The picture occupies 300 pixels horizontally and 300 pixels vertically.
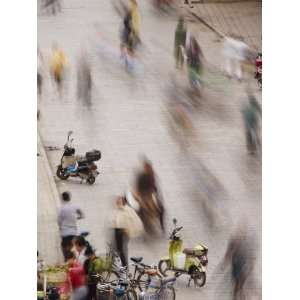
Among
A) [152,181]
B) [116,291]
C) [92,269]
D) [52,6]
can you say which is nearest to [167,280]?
[116,291]

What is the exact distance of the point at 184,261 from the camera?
2848 mm

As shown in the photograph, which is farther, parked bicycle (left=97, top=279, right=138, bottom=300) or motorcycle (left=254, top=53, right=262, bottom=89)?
motorcycle (left=254, top=53, right=262, bottom=89)

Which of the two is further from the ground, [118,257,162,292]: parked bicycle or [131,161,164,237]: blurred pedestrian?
[131,161,164,237]: blurred pedestrian

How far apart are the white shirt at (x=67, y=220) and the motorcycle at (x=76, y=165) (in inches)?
5.7

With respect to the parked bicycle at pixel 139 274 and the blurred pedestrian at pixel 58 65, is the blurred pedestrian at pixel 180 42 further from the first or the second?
the parked bicycle at pixel 139 274

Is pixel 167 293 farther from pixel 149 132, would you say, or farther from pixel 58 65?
pixel 58 65

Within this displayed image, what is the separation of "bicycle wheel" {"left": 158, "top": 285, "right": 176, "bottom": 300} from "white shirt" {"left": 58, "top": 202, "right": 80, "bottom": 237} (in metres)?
0.50

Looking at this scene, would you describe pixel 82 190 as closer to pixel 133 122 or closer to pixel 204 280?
pixel 133 122

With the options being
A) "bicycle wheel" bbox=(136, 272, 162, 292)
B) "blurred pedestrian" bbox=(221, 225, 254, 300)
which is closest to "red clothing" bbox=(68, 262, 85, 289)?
"bicycle wheel" bbox=(136, 272, 162, 292)

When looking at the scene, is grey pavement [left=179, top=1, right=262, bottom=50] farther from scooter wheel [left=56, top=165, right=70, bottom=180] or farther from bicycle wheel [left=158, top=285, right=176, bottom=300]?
bicycle wheel [left=158, top=285, right=176, bottom=300]

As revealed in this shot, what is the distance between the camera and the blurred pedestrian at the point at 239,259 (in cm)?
288

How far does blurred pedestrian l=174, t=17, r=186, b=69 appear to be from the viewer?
2893mm
